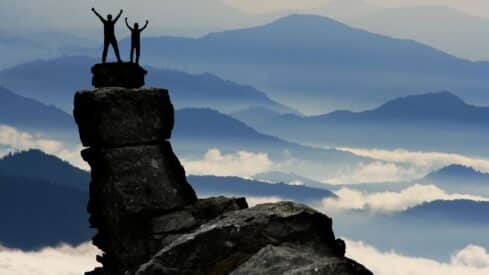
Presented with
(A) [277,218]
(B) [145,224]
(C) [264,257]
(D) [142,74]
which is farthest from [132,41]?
(C) [264,257]

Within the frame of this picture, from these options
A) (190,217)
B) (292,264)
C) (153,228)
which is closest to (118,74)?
(153,228)

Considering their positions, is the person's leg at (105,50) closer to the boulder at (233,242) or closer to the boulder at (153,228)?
the boulder at (153,228)

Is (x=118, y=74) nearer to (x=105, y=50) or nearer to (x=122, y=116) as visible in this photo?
(x=105, y=50)

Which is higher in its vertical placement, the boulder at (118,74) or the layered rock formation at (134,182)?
the boulder at (118,74)

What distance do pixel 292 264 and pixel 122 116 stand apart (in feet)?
63.6

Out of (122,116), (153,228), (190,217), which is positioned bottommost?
(153,228)

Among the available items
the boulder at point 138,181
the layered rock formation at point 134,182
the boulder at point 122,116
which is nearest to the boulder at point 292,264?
the layered rock formation at point 134,182

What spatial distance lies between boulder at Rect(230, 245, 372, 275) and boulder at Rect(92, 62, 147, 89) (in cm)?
1966

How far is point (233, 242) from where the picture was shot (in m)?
34.8

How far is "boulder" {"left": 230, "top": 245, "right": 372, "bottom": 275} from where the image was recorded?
1173 inches

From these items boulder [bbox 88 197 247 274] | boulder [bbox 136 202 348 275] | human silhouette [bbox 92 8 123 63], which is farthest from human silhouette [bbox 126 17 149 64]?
boulder [bbox 136 202 348 275]

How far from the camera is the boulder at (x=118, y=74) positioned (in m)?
49.9

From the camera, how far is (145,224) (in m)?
46.5

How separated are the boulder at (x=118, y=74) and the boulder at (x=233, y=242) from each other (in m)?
15.6
